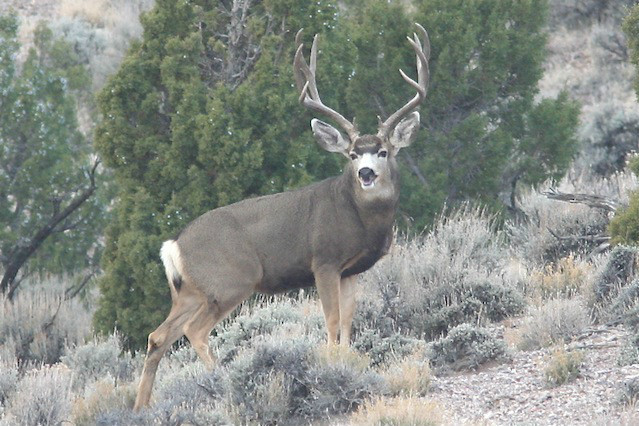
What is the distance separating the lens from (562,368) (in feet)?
31.4

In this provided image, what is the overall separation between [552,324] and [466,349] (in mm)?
806

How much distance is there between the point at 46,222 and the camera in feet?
61.5

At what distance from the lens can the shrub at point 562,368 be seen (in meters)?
9.55

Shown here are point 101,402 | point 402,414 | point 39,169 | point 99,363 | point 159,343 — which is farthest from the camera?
point 39,169

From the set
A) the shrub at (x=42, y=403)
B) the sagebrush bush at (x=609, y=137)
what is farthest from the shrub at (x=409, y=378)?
the sagebrush bush at (x=609, y=137)

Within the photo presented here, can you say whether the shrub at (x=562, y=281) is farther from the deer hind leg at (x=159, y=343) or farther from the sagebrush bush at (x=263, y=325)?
the deer hind leg at (x=159, y=343)

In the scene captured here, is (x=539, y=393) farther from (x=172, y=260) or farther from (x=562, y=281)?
(x=562, y=281)

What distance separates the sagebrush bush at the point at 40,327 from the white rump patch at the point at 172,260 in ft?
13.9

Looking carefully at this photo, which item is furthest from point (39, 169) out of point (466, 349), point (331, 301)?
point (466, 349)

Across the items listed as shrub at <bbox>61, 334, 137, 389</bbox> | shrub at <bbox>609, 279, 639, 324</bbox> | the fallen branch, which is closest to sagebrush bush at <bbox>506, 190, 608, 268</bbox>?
the fallen branch

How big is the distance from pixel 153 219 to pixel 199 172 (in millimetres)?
732

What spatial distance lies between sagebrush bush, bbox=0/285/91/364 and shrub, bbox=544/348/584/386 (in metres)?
7.19

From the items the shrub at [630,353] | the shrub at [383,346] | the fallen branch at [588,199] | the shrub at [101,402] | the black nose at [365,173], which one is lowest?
the shrub at [101,402]

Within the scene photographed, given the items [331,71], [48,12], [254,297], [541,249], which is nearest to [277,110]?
[331,71]
